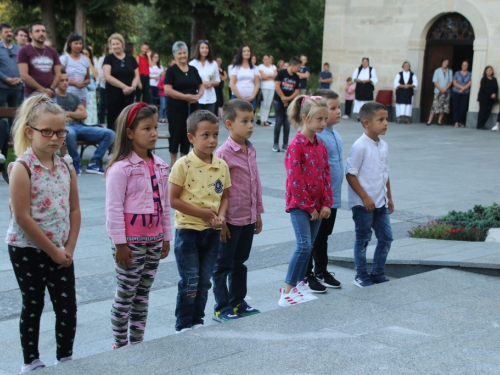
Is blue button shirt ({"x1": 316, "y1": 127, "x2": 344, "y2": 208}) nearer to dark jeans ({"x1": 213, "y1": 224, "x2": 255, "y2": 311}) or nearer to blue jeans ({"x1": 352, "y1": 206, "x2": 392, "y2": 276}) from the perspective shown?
blue jeans ({"x1": 352, "y1": 206, "x2": 392, "y2": 276})

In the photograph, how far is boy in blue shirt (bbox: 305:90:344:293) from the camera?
5793 mm

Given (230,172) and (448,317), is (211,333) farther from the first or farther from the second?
(448,317)

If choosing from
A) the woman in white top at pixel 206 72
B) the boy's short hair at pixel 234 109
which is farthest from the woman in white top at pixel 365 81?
the boy's short hair at pixel 234 109

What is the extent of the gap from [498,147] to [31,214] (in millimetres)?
14855

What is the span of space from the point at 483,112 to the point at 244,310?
18.4 meters

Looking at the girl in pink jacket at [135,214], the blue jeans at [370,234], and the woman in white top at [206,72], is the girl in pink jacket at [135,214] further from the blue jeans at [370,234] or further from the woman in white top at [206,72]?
the woman in white top at [206,72]

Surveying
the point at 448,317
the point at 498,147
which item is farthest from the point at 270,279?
the point at 498,147

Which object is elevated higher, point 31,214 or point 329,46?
point 329,46

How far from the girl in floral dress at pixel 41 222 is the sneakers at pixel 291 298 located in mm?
1773

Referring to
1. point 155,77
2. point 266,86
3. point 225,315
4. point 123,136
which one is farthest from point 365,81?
point 123,136

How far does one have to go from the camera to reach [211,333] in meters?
4.26

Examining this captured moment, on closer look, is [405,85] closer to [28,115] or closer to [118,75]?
[118,75]

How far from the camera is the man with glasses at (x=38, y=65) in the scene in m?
10.7

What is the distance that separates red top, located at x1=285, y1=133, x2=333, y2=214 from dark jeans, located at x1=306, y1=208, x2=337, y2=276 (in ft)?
1.68
